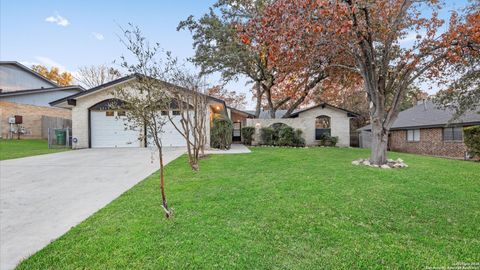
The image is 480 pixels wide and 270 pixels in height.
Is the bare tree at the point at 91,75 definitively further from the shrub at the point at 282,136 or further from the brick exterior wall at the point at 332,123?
the shrub at the point at 282,136

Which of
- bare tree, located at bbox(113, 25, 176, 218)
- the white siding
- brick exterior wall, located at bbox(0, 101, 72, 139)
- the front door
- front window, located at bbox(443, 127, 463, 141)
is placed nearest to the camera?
bare tree, located at bbox(113, 25, 176, 218)

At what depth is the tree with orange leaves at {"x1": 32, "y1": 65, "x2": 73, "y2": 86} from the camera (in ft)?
104

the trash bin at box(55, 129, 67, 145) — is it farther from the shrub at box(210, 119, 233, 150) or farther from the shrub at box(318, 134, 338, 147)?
the shrub at box(318, 134, 338, 147)

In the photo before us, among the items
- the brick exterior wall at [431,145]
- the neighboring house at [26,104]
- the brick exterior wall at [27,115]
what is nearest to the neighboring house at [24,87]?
the neighboring house at [26,104]

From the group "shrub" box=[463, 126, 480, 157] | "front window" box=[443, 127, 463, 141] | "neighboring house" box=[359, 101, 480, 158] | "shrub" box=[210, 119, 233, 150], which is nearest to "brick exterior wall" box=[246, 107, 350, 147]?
"neighboring house" box=[359, 101, 480, 158]

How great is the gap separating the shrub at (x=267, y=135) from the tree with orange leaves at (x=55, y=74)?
3045 centimetres

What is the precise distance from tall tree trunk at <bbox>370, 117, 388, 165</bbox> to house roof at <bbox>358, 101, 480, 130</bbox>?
811 centimetres

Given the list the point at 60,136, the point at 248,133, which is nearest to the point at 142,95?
the point at 248,133

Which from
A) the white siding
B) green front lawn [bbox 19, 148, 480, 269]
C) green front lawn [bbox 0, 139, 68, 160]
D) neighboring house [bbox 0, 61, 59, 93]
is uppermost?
neighboring house [bbox 0, 61, 59, 93]

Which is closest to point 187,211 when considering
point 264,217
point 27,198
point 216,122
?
point 264,217

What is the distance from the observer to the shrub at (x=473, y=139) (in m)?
12.6

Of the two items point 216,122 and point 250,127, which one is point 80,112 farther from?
point 250,127

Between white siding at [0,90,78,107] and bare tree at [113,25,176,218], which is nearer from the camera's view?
A: bare tree at [113,25,176,218]

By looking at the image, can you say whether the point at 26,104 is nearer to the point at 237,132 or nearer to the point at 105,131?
the point at 105,131
